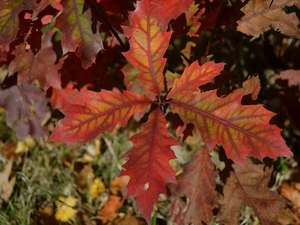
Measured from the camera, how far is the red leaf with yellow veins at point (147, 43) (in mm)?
1271

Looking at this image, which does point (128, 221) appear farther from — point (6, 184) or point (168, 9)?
point (168, 9)

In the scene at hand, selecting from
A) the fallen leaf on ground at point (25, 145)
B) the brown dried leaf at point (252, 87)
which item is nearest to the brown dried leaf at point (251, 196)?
the brown dried leaf at point (252, 87)

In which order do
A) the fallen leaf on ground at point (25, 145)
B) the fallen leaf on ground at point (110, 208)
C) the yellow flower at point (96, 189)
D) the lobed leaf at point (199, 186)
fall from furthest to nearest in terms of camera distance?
the fallen leaf on ground at point (25, 145)
the yellow flower at point (96, 189)
the fallen leaf on ground at point (110, 208)
the lobed leaf at point (199, 186)

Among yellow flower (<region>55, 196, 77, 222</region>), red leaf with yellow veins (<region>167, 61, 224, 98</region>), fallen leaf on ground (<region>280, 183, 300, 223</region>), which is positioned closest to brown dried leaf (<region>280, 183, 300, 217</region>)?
fallen leaf on ground (<region>280, 183, 300, 223</region>)

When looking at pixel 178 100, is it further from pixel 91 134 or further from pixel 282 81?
pixel 282 81

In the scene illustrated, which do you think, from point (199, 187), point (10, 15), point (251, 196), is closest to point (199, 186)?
point (199, 187)

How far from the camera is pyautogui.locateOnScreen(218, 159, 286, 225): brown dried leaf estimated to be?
149 centimetres

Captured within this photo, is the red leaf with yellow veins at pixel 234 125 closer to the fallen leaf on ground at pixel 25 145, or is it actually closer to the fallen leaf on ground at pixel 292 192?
the fallen leaf on ground at pixel 292 192

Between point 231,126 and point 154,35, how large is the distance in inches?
14.5

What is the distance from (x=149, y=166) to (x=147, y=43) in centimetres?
38

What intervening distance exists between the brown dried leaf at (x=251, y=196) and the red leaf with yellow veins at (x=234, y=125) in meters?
0.35

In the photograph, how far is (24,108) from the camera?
1.99m

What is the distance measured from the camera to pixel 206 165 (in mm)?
1601

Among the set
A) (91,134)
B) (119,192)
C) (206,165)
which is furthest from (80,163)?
(91,134)
